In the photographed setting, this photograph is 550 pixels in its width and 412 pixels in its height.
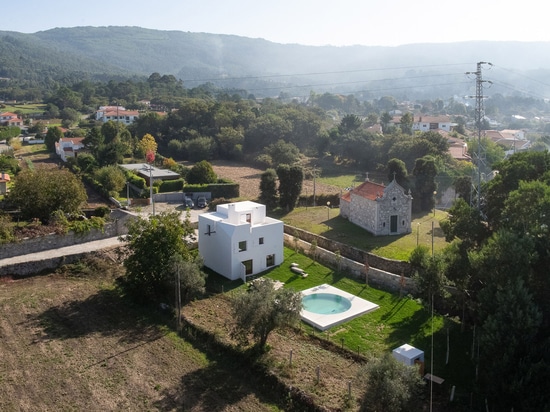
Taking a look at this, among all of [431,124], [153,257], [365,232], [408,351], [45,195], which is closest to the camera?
[408,351]

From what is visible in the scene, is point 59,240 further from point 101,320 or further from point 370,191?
point 370,191

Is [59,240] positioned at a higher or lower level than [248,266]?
higher

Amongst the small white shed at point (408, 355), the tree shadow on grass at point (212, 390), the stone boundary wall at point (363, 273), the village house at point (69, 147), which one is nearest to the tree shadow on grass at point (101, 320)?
the tree shadow on grass at point (212, 390)

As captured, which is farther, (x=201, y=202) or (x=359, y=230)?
(x=201, y=202)

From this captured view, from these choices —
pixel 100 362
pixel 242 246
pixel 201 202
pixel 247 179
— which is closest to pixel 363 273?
pixel 242 246

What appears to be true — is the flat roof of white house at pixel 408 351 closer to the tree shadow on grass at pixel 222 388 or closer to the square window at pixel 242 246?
the tree shadow on grass at pixel 222 388

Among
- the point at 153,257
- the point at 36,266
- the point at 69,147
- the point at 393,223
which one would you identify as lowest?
the point at 36,266
